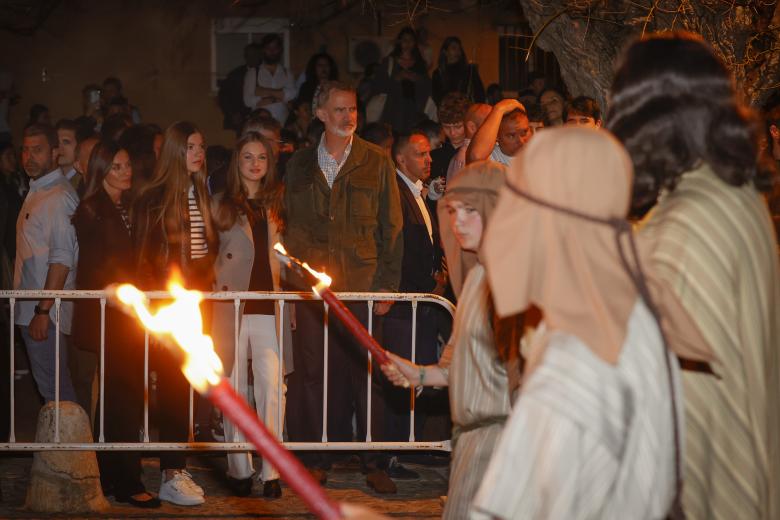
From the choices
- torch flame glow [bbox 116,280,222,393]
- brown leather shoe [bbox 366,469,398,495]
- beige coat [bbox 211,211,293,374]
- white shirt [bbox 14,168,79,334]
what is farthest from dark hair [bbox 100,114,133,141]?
torch flame glow [bbox 116,280,222,393]

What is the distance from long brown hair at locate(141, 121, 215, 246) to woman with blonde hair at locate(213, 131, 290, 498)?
14cm

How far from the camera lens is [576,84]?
7703 mm

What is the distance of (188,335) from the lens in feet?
8.62

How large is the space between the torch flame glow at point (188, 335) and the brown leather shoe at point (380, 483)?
16.2 feet

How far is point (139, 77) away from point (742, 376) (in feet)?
48.9

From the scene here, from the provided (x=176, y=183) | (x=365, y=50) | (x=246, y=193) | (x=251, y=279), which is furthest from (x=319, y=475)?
(x=365, y=50)

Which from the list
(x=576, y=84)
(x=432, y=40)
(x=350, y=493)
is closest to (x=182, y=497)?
(x=350, y=493)

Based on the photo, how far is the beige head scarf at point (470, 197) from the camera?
14.9 ft

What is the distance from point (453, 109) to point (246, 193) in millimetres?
2825

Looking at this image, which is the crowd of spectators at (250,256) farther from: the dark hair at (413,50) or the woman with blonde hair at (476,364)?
the dark hair at (413,50)

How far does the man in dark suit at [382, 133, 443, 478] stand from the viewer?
828 cm

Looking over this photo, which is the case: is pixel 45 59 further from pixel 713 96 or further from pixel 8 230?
pixel 713 96

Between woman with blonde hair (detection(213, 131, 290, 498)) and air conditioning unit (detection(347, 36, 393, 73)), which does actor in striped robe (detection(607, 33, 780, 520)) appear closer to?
woman with blonde hair (detection(213, 131, 290, 498))

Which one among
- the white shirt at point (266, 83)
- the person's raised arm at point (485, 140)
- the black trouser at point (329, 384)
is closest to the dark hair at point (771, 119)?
the person's raised arm at point (485, 140)
